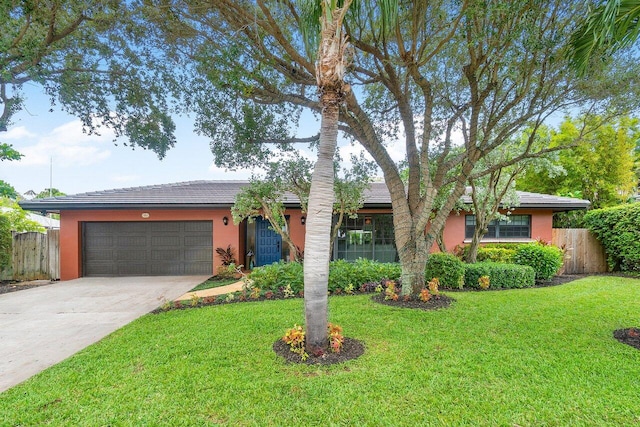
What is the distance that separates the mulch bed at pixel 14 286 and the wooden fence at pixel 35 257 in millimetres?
424

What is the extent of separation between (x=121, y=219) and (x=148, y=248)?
1402 mm

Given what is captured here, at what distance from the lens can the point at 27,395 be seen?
3.22 m

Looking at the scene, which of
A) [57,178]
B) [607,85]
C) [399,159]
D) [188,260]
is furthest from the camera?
[57,178]

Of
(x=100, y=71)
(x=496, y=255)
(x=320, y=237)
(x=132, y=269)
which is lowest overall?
(x=132, y=269)

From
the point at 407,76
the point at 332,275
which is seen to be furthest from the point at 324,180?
the point at 332,275

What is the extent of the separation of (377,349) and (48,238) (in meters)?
12.4

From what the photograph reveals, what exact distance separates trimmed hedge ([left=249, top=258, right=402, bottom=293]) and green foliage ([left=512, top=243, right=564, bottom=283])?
426cm

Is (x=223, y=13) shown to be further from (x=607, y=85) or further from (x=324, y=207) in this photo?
(x=607, y=85)

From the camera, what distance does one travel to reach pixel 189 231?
11.7 meters

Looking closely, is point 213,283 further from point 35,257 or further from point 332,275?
point 35,257

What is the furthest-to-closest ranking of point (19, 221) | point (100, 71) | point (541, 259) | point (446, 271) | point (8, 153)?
point (8, 153)
point (19, 221)
point (541, 259)
point (446, 271)
point (100, 71)

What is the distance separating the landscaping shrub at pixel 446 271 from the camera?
26.7 ft

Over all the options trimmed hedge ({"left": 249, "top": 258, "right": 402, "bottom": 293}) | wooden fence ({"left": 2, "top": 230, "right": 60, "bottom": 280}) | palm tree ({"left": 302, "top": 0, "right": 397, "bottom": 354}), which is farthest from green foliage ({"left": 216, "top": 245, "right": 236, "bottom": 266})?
palm tree ({"left": 302, "top": 0, "right": 397, "bottom": 354})

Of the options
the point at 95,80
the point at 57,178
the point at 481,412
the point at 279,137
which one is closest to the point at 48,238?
the point at 95,80
